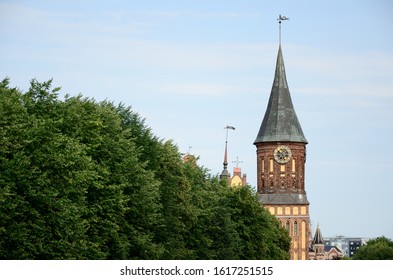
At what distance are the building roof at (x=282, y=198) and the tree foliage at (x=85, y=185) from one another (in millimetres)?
110923

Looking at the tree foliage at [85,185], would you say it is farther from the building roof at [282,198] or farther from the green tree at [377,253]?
the building roof at [282,198]

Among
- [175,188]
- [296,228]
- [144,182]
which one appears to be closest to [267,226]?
[175,188]

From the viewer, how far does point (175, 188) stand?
257 ft

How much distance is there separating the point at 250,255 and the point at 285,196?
290 feet

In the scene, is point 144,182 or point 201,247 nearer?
point 144,182

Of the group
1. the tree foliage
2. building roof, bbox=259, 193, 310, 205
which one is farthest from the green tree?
the tree foliage

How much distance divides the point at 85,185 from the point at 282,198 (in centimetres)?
14077

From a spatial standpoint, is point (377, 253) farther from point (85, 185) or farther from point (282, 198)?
point (85, 185)

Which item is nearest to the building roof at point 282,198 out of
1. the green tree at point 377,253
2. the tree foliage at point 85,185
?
the green tree at point 377,253

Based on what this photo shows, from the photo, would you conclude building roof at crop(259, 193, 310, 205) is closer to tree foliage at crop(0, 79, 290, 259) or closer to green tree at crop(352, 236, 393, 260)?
green tree at crop(352, 236, 393, 260)

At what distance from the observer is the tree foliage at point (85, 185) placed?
171 feet

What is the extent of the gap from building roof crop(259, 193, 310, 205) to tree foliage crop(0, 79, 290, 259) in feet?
364
